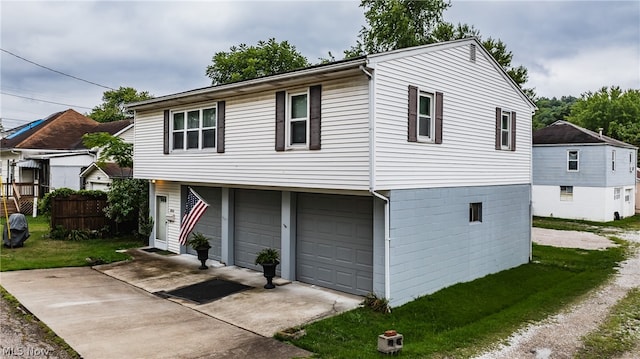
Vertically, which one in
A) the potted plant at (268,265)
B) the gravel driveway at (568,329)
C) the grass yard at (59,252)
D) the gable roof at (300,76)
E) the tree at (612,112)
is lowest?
the gravel driveway at (568,329)

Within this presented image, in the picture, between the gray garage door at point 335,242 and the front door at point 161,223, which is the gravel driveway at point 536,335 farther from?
the front door at point 161,223

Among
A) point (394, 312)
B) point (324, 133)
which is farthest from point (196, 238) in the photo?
point (394, 312)

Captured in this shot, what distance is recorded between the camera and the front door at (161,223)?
15.6 m

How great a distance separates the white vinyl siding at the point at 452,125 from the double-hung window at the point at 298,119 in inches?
78.6

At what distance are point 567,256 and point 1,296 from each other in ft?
54.9

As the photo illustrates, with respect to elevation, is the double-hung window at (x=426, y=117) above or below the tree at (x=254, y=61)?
below

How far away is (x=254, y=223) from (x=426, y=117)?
5.71 meters

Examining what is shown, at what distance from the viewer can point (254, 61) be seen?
37344mm

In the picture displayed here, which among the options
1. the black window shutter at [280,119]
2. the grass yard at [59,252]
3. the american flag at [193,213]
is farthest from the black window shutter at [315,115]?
the grass yard at [59,252]

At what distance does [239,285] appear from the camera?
10.7m

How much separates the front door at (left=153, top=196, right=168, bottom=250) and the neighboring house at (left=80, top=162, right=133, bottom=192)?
3481 millimetres

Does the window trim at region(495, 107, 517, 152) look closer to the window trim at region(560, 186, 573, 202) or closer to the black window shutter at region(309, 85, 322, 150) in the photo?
the black window shutter at region(309, 85, 322, 150)

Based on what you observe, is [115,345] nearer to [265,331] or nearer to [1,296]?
[265,331]

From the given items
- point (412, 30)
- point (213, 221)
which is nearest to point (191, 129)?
point (213, 221)
